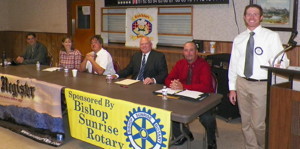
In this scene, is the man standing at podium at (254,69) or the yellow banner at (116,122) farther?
the man standing at podium at (254,69)

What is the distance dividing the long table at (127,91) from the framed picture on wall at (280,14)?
2.30 meters

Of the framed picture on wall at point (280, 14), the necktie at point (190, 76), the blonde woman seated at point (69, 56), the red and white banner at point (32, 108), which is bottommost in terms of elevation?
the red and white banner at point (32, 108)

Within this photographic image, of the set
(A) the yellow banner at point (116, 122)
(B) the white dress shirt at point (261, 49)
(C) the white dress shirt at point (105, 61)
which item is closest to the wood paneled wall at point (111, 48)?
(C) the white dress shirt at point (105, 61)

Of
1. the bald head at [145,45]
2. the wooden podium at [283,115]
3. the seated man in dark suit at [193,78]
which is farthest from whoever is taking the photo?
the bald head at [145,45]

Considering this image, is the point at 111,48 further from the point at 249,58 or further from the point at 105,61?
the point at 249,58

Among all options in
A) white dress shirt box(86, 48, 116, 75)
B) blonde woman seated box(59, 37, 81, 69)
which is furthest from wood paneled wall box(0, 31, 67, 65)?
white dress shirt box(86, 48, 116, 75)

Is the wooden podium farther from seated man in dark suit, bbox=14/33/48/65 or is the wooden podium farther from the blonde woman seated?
seated man in dark suit, bbox=14/33/48/65

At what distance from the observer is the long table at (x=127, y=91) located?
99.4 inches

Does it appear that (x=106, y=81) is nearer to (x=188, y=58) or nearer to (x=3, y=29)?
(x=188, y=58)

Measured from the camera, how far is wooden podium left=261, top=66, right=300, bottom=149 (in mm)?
2232

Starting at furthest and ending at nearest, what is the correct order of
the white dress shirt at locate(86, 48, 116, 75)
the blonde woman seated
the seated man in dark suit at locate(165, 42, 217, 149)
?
the blonde woman seated, the white dress shirt at locate(86, 48, 116, 75), the seated man in dark suit at locate(165, 42, 217, 149)

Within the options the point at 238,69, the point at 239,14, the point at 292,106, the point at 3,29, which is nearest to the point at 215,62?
the point at 239,14

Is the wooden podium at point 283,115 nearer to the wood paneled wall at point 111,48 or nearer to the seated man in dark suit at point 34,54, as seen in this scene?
the wood paneled wall at point 111,48

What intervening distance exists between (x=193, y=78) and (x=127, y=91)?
81 centimetres
